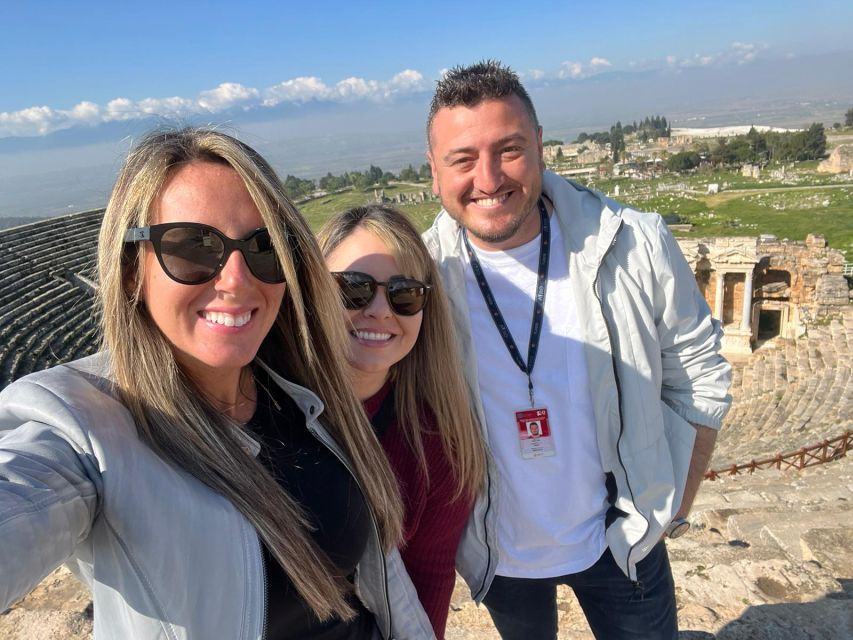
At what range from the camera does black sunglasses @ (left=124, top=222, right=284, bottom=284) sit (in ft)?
5.27

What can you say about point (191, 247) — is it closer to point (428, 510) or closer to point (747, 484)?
point (428, 510)

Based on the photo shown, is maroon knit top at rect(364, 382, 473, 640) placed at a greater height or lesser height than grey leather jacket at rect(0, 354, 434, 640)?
lesser

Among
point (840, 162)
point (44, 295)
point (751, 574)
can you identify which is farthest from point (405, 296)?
point (840, 162)

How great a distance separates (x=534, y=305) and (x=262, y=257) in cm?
147

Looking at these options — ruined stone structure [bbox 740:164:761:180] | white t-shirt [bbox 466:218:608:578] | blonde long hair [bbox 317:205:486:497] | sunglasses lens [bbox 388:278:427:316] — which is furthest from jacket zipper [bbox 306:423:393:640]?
ruined stone structure [bbox 740:164:761:180]

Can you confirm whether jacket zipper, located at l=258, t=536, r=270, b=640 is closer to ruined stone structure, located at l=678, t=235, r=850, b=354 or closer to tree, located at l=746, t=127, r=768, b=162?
ruined stone structure, located at l=678, t=235, r=850, b=354

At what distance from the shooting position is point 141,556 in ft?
4.52

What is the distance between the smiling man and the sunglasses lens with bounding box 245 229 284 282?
45.7 inches

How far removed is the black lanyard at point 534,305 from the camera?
9.04ft

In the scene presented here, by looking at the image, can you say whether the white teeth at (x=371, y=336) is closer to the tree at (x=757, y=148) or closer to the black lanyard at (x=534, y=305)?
the black lanyard at (x=534, y=305)

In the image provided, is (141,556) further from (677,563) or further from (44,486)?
(677,563)

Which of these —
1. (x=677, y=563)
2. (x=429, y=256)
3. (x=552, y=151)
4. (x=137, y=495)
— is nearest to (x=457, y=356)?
(x=429, y=256)

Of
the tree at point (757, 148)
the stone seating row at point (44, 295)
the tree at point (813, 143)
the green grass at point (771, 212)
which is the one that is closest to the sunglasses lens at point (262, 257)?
the stone seating row at point (44, 295)

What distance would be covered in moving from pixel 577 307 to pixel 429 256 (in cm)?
74
